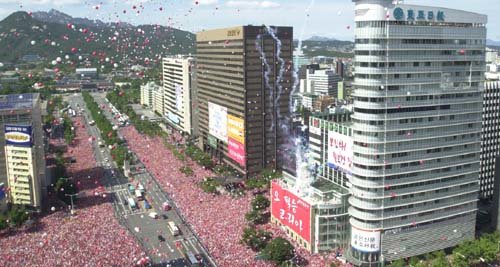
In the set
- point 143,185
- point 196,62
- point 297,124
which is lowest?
point 143,185

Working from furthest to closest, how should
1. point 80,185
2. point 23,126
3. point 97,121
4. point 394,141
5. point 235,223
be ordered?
point 97,121 < point 80,185 < point 23,126 < point 235,223 < point 394,141

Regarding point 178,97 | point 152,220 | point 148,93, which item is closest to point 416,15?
point 152,220

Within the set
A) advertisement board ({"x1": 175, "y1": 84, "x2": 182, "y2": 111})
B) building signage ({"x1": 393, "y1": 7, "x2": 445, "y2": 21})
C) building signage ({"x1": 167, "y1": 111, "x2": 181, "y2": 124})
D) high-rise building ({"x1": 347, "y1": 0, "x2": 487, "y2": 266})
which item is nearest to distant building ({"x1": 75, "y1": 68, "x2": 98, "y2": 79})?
building signage ({"x1": 167, "y1": 111, "x2": 181, "y2": 124})

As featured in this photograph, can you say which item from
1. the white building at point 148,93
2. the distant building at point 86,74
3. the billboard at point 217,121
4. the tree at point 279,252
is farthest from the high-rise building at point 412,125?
the distant building at point 86,74

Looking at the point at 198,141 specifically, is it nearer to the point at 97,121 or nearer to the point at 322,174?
the point at 97,121

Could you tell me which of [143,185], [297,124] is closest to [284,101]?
[297,124]

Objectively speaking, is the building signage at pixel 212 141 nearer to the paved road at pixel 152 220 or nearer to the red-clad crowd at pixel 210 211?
the red-clad crowd at pixel 210 211

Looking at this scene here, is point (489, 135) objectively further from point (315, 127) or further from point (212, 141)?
point (212, 141)
